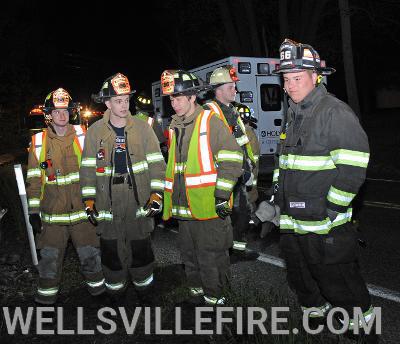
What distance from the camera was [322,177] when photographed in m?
3.38

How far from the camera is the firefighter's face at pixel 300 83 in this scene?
3512mm

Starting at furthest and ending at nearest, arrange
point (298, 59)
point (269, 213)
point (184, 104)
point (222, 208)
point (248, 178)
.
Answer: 1. point (248, 178)
2. point (184, 104)
3. point (222, 208)
4. point (269, 213)
5. point (298, 59)

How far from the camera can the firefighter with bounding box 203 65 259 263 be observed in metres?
5.82

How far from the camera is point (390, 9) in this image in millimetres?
19734

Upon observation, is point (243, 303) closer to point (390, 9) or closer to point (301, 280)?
point (301, 280)

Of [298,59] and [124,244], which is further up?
[298,59]

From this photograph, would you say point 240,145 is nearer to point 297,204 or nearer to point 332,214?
point 297,204

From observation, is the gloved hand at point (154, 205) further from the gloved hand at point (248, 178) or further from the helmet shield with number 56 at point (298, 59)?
the helmet shield with number 56 at point (298, 59)

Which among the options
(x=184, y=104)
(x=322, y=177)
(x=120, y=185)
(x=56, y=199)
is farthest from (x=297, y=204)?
(x=56, y=199)

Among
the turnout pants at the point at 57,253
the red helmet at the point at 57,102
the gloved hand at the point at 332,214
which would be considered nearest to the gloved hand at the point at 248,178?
the turnout pants at the point at 57,253

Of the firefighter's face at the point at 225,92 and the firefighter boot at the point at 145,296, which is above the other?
the firefighter's face at the point at 225,92

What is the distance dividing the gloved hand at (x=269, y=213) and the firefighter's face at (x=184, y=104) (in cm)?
116

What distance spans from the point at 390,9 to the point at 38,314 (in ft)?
63.6

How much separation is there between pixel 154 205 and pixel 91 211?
0.59m
